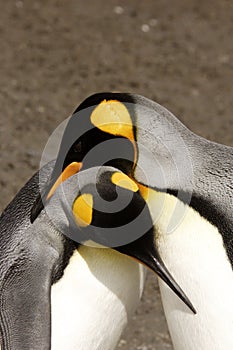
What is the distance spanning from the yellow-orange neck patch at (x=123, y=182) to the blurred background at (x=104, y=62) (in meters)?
2.15

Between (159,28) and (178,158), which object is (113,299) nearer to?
(178,158)

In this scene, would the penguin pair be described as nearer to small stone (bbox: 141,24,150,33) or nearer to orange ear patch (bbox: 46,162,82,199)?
orange ear patch (bbox: 46,162,82,199)

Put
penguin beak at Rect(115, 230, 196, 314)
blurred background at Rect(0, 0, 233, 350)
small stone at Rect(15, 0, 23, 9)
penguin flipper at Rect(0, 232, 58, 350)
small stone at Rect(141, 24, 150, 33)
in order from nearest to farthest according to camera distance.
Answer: penguin flipper at Rect(0, 232, 58, 350)
penguin beak at Rect(115, 230, 196, 314)
blurred background at Rect(0, 0, 233, 350)
small stone at Rect(141, 24, 150, 33)
small stone at Rect(15, 0, 23, 9)

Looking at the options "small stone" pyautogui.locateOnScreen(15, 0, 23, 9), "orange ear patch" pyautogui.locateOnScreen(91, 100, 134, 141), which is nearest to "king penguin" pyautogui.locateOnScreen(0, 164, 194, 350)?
"orange ear patch" pyautogui.locateOnScreen(91, 100, 134, 141)

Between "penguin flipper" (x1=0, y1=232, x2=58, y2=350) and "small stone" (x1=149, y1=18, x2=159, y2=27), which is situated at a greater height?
"penguin flipper" (x1=0, y1=232, x2=58, y2=350)

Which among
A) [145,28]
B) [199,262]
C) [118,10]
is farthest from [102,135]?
[118,10]

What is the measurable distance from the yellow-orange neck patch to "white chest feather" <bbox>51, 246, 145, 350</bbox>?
28cm

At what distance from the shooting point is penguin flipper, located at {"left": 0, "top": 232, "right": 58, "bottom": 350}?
119 inches

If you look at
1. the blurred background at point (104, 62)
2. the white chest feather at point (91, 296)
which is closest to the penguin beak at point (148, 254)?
the white chest feather at point (91, 296)

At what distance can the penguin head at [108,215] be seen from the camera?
3064 mm

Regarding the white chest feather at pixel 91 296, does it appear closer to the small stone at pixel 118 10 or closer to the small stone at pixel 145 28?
the small stone at pixel 145 28

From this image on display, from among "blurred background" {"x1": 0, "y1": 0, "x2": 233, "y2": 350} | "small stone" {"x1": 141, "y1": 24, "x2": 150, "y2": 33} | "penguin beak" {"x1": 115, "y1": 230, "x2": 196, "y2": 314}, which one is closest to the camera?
"penguin beak" {"x1": 115, "y1": 230, "x2": 196, "y2": 314}

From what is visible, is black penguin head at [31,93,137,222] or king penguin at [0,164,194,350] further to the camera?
black penguin head at [31,93,137,222]

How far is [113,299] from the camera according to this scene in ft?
10.8
